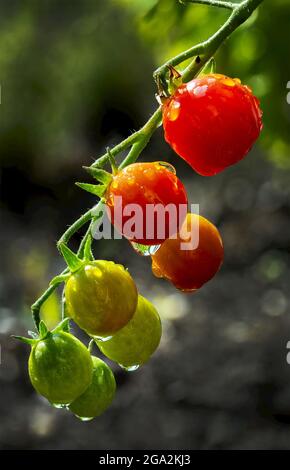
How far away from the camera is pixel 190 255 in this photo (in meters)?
1.01

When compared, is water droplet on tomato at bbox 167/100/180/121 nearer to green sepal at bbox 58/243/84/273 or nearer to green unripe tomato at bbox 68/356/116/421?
green sepal at bbox 58/243/84/273

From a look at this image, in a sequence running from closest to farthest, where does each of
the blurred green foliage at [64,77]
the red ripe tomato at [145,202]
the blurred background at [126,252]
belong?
the red ripe tomato at [145,202]
the blurred background at [126,252]
the blurred green foliage at [64,77]

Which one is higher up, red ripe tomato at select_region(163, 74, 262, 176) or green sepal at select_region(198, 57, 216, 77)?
green sepal at select_region(198, 57, 216, 77)

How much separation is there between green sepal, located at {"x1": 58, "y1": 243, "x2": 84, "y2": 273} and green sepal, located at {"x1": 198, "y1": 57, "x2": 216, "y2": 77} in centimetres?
26

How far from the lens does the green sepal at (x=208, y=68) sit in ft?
3.32

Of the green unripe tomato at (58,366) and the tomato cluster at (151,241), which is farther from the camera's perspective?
the green unripe tomato at (58,366)

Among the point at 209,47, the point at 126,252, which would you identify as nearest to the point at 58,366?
the point at 209,47

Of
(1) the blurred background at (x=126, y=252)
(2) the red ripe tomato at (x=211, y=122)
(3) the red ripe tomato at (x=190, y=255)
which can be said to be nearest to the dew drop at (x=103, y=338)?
(3) the red ripe tomato at (x=190, y=255)

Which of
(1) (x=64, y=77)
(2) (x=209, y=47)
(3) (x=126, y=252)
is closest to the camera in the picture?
(2) (x=209, y=47)

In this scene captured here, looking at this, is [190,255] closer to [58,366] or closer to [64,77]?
[58,366]

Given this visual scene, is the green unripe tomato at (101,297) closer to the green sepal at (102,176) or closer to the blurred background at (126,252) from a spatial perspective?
the green sepal at (102,176)

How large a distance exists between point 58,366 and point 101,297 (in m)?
0.12

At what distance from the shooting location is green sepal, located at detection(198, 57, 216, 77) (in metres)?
1.01

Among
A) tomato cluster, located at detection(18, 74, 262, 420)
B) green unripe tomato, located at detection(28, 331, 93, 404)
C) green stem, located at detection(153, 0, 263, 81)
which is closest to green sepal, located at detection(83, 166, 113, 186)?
tomato cluster, located at detection(18, 74, 262, 420)
